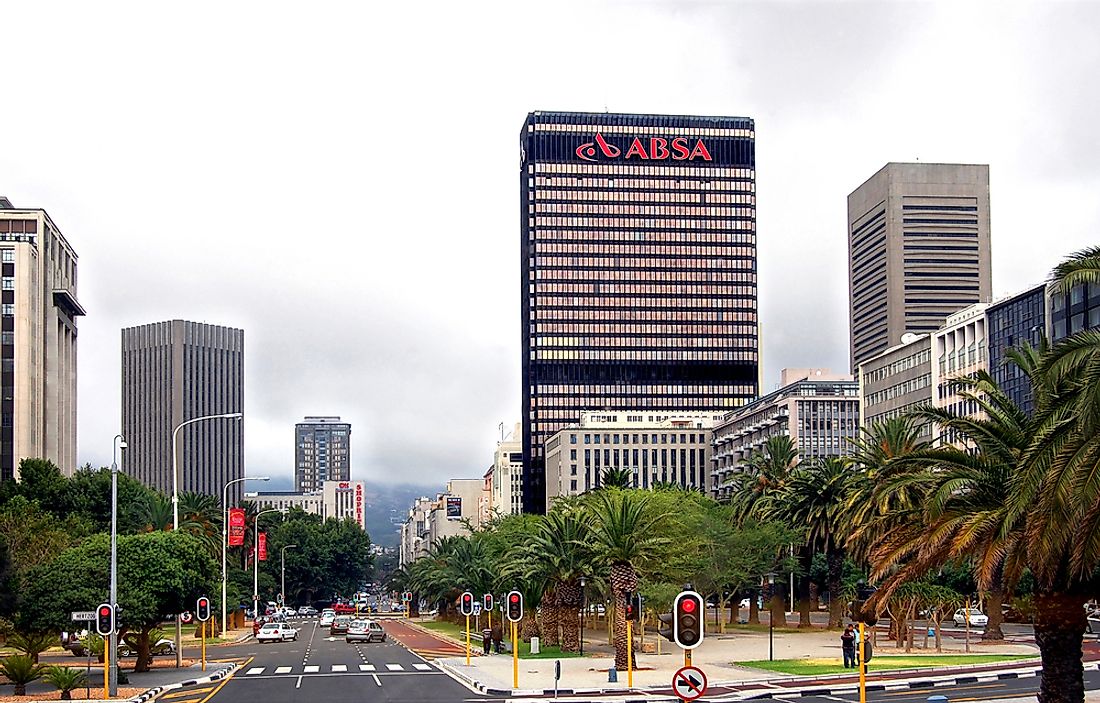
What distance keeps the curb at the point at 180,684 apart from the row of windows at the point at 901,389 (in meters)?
91.4

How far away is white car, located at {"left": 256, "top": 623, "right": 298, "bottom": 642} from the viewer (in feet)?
283

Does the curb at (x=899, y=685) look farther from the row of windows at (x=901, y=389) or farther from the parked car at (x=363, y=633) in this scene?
the row of windows at (x=901, y=389)

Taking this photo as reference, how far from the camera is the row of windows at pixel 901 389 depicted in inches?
5251

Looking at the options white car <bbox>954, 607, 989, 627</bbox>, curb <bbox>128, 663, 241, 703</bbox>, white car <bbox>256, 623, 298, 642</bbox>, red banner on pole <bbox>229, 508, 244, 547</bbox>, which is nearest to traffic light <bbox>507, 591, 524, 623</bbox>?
curb <bbox>128, 663, 241, 703</bbox>

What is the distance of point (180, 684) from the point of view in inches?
1841

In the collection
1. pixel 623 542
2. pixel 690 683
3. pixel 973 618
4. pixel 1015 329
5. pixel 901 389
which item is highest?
pixel 1015 329

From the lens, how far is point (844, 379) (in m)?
173

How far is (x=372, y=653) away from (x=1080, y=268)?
53850 millimetres

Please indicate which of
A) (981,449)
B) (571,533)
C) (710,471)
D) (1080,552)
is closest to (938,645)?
(571,533)

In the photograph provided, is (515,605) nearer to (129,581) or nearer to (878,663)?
(129,581)

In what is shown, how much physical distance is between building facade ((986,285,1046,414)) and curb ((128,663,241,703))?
7297 cm

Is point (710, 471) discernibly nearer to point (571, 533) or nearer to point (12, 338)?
point (12, 338)

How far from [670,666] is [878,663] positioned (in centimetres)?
876

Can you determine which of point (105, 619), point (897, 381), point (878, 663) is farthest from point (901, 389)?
point (105, 619)
